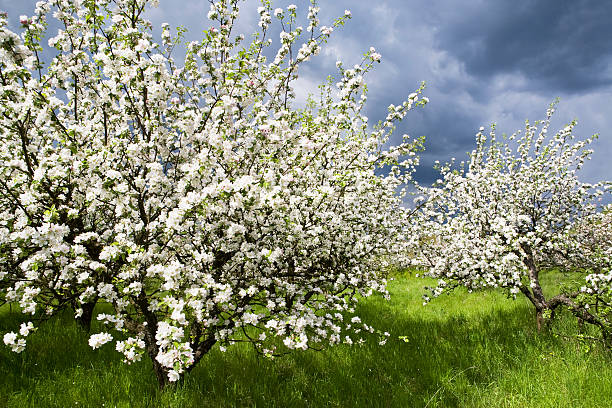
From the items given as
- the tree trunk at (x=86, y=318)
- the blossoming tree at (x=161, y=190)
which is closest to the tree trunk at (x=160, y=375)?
the blossoming tree at (x=161, y=190)

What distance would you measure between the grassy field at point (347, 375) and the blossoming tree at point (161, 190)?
90cm

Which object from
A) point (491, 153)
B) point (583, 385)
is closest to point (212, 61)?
point (583, 385)

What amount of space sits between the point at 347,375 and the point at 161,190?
5104 mm

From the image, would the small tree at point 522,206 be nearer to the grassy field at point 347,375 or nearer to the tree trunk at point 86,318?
the grassy field at point 347,375

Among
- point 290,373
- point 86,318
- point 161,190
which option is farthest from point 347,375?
point 86,318

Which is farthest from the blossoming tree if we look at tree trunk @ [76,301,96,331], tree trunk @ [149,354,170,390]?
tree trunk @ [76,301,96,331]

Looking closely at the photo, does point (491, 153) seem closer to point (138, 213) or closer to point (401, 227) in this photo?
point (401, 227)

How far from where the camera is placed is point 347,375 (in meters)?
6.54

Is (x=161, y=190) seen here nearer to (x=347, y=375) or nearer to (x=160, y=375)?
(x=160, y=375)

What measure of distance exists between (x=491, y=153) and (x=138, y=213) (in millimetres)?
11476

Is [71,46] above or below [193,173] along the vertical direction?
above

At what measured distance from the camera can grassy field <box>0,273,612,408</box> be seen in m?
5.36

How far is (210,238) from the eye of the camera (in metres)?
5.09

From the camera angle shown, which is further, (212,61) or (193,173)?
(212,61)
